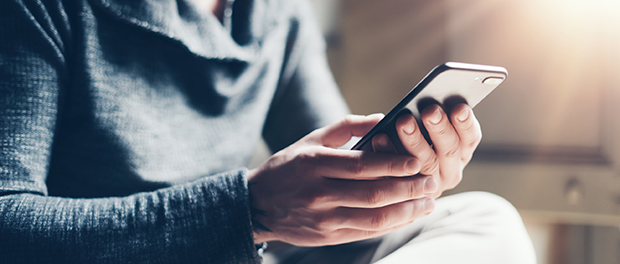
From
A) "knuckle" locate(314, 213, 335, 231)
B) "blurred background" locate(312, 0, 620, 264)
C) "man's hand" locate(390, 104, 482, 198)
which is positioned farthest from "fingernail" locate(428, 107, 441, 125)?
"blurred background" locate(312, 0, 620, 264)

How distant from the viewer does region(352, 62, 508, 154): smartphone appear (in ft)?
0.92

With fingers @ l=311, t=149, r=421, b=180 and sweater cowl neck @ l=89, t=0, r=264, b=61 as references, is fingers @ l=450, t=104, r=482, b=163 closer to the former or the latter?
fingers @ l=311, t=149, r=421, b=180

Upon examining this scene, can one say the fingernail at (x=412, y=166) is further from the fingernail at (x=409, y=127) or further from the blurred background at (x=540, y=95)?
the blurred background at (x=540, y=95)

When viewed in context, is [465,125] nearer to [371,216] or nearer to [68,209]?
[371,216]

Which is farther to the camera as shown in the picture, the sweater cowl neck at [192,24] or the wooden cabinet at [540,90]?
the wooden cabinet at [540,90]

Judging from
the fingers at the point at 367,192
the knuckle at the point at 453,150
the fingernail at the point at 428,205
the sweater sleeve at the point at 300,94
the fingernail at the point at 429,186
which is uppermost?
the knuckle at the point at 453,150

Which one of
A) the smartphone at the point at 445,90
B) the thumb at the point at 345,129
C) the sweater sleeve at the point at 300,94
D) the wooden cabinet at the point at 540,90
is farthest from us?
the wooden cabinet at the point at 540,90

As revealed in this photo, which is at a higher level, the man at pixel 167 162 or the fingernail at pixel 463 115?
the fingernail at pixel 463 115

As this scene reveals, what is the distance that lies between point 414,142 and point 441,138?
1.5 inches

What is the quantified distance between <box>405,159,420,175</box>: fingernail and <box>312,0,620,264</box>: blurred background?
60 cm

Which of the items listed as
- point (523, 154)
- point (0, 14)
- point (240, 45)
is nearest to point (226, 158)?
point (240, 45)

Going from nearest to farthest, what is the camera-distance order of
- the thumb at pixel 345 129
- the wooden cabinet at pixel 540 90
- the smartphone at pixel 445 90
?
the smartphone at pixel 445 90, the thumb at pixel 345 129, the wooden cabinet at pixel 540 90

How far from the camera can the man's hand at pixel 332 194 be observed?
1.02ft

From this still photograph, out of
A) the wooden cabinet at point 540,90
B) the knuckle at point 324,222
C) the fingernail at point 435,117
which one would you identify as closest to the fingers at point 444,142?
the fingernail at point 435,117
